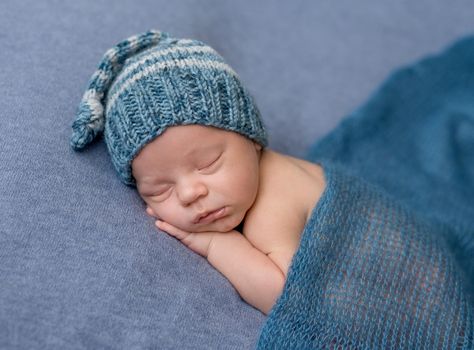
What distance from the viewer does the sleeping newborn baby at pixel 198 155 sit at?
116 centimetres

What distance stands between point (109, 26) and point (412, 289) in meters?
0.97

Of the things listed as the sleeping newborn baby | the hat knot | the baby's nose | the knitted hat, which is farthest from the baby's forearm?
the hat knot

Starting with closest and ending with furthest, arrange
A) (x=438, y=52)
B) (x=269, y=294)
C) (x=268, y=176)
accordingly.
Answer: (x=269, y=294), (x=268, y=176), (x=438, y=52)

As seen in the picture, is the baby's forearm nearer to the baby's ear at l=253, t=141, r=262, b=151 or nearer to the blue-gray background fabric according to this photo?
the blue-gray background fabric

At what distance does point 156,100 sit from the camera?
1.15 metres

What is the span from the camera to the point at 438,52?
5.98 feet

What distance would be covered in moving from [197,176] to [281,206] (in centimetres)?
20

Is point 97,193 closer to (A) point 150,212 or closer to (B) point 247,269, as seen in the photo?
(A) point 150,212

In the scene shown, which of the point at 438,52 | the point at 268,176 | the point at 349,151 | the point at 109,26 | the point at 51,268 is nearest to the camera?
the point at 51,268

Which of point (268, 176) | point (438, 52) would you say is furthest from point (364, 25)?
point (268, 176)

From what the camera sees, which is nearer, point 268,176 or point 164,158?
point 164,158

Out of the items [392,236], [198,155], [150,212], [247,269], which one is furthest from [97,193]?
[392,236]

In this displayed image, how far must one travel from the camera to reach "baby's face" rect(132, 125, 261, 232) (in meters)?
1.16

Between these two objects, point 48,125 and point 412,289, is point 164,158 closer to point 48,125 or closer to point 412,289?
point 48,125
